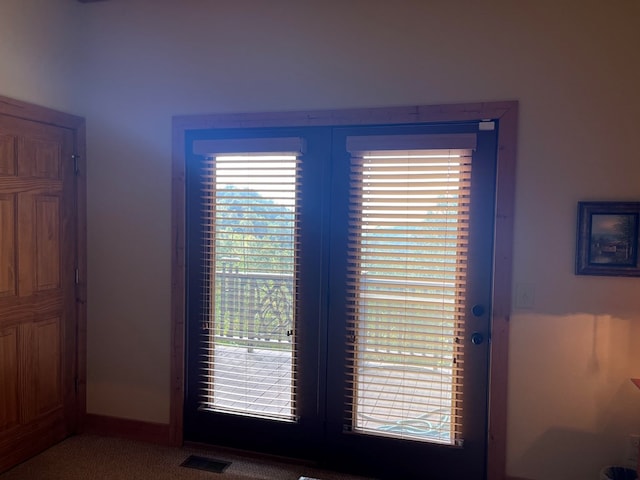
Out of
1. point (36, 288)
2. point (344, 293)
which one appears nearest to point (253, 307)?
point (344, 293)

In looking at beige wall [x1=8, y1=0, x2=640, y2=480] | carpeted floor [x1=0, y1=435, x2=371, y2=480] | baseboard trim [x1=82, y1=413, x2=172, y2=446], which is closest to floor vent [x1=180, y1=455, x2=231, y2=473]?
carpeted floor [x1=0, y1=435, x2=371, y2=480]

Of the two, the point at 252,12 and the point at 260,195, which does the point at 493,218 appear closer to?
the point at 260,195

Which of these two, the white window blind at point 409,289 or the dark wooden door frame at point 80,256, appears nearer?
the white window blind at point 409,289

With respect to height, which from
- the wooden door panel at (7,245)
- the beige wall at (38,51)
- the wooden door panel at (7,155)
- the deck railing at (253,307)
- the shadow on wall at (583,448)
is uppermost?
the beige wall at (38,51)

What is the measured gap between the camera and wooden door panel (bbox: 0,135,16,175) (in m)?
2.62

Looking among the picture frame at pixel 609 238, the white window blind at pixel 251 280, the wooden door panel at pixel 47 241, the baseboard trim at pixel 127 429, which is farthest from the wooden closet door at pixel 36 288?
the picture frame at pixel 609 238

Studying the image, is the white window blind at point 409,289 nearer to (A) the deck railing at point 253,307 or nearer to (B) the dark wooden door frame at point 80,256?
(A) the deck railing at point 253,307

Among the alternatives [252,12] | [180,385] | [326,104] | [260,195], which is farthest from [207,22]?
[180,385]

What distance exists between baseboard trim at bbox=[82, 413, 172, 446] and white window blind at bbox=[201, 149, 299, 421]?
0.47 metres

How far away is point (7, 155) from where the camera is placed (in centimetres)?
265

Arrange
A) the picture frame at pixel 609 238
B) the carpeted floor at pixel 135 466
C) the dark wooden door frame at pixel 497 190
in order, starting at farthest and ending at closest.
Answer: the carpeted floor at pixel 135 466 < the dark wooden door frame at pixel 497 190 < the picture frame at pixel 609 238

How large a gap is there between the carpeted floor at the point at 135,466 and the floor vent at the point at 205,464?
0.11ft

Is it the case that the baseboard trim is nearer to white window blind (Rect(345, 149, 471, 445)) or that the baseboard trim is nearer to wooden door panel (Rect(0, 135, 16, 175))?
white window blind (Rect(345, 149, 471, 445))

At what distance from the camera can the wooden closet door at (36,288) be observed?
8.84 ft
